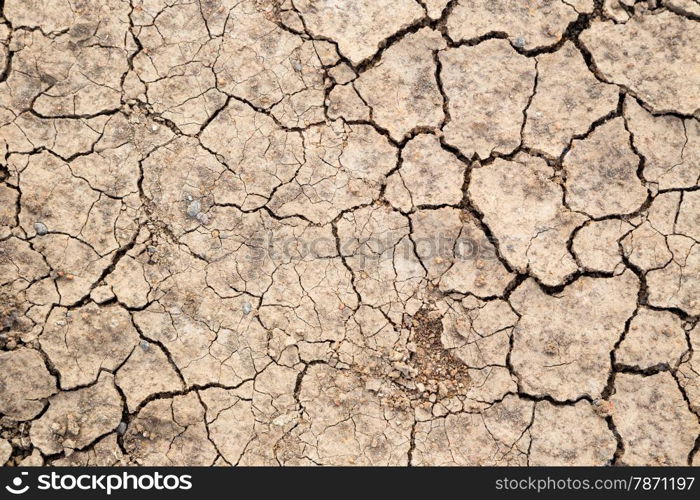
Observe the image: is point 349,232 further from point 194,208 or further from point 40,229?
point 40,229

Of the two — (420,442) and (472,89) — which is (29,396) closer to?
(420,442)

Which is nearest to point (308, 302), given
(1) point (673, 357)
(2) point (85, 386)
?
(2) point (85, 386)

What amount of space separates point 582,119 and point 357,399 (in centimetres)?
200

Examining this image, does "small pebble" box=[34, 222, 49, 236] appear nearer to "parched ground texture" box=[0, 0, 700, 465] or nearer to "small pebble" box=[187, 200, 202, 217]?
"parched ground texture" box=[0, 0, 700, 465]

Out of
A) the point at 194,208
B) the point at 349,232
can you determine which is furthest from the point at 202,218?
the point at 349,232

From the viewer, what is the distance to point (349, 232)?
343cm

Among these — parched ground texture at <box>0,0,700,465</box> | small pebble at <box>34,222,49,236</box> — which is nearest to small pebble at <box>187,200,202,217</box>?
parched ground texture at <box>0,0,700,465</box>

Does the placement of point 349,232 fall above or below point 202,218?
below

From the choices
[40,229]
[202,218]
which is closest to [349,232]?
[202,218]

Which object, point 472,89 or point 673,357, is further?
point 472,89

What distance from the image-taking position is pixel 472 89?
A: 3512mm

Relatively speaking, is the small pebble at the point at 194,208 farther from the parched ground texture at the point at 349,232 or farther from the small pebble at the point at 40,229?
the small pebble at the point at 40,229

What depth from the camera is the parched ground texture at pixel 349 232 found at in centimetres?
330
